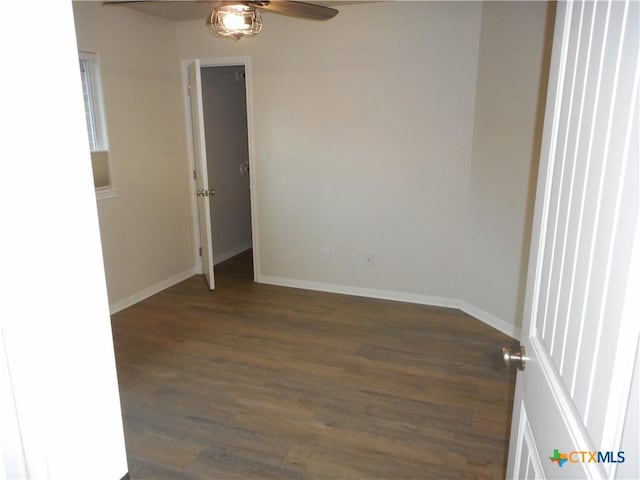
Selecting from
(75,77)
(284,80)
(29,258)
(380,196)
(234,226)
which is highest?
(284,80)

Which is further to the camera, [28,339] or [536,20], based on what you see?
[536,20]

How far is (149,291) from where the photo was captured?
14.4 ft

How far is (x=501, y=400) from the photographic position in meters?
2.69

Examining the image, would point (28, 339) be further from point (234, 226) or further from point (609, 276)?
point (234, 226)

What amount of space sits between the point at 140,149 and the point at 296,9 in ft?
7.29

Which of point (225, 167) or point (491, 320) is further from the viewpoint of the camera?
point (225, 167)

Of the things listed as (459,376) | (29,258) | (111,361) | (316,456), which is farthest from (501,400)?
(29,258)

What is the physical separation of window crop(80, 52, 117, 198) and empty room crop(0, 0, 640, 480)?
2cm

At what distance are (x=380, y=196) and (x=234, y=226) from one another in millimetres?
2232

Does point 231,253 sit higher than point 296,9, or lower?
lower

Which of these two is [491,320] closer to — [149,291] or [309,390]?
[309,390]

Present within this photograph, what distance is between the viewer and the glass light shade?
2316mm

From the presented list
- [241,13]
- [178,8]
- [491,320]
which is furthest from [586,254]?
[178,8]

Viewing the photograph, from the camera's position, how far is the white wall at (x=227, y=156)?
509 cm
